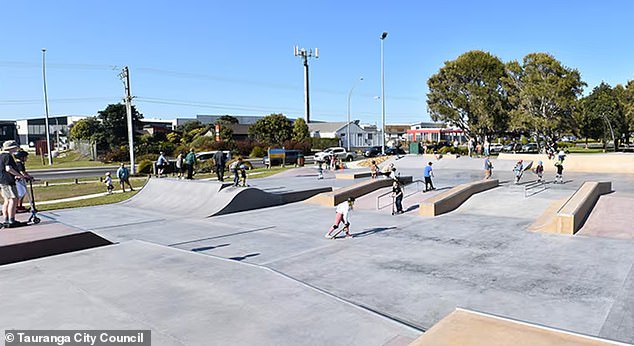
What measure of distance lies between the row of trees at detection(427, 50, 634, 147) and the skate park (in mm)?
28511

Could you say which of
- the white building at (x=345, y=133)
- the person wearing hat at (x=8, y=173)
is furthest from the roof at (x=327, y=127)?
the person wearing hat at (x=8, y=173)

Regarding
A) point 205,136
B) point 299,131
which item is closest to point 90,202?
point 205,136

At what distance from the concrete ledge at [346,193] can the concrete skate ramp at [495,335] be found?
1166 cm

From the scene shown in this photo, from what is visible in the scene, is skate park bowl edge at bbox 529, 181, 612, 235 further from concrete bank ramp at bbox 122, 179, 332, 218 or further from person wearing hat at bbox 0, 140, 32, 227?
person wearing hat at bbox 0, 140, 32, 227

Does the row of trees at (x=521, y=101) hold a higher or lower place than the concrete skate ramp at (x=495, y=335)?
higher

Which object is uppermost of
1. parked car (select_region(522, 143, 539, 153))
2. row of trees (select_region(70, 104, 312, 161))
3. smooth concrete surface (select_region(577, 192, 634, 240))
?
row of trees (select_region(70, 104, 312, 161))

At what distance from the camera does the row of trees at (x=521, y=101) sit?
127 ft

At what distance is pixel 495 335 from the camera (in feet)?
14.3

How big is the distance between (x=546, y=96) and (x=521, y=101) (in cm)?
262

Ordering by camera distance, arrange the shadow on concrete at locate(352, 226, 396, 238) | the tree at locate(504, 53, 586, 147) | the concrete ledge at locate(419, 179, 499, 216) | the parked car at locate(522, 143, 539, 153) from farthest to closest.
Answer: the parked car at locate(522, 143, 539, 153), the tree at locate(504, 53, 586, 147), the concrete ledge at locate(419, 179, 499, 216), the shadow on concrete at locate(352, 226, 396, 238)

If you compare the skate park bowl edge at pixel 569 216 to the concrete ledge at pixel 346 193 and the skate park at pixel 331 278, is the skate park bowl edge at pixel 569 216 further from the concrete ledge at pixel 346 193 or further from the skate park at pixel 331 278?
the concrete ledge at pixel 346 193

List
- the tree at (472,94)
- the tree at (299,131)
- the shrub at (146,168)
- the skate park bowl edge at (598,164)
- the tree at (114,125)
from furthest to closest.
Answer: the tree at (299,131) → the tree at (114,125) → the tree at (472,94) → the shrub at (146,168) → the skate park bowl edge at (598,164)

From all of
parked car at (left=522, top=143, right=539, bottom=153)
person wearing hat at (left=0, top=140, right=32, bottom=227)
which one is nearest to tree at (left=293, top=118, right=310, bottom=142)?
parked car at (left=522, top=143, right=539, bottom=153)

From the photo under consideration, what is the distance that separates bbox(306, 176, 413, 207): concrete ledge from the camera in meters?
16.4
